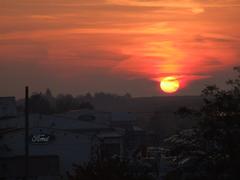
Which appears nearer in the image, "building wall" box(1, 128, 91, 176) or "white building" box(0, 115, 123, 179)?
"white building" box(0, 115, 123, 179)

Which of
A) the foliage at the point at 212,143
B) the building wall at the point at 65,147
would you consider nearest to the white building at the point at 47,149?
the building wall at the point at 65,147

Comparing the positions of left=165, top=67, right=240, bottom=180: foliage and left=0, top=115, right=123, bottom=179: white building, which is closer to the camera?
left=165, top=67, right=240, bottom=180: foliage

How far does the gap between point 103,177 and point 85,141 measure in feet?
104

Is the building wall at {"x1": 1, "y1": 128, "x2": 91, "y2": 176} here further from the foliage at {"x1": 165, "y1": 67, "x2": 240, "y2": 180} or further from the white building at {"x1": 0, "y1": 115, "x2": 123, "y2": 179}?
the foliage at {"x1": 165, "y1": 67, "x2": 240, "y2": 180}

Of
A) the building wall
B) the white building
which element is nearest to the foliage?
the white building

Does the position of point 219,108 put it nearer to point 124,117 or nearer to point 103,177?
point 103,177

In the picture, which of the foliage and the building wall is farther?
the building wall

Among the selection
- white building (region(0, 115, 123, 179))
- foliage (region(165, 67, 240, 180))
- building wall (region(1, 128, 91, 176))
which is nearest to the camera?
foliage (region(165, 67, 240, 180))

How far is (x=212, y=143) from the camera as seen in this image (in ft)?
79.9

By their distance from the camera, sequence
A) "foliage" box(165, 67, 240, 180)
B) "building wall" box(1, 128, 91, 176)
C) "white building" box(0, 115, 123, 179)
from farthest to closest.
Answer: "building wall" box(1, 128, 91, 176) < "white building" box(0, 115, 123, 179) < "foliage" box(165, 67, 240, 180)

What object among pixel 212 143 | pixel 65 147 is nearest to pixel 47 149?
pixel 65 147

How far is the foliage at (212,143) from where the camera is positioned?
76.6ft

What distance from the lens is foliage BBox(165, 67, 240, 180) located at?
2335 centimetres

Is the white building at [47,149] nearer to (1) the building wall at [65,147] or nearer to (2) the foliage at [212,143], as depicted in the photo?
(1) the building wall at [65,147]
